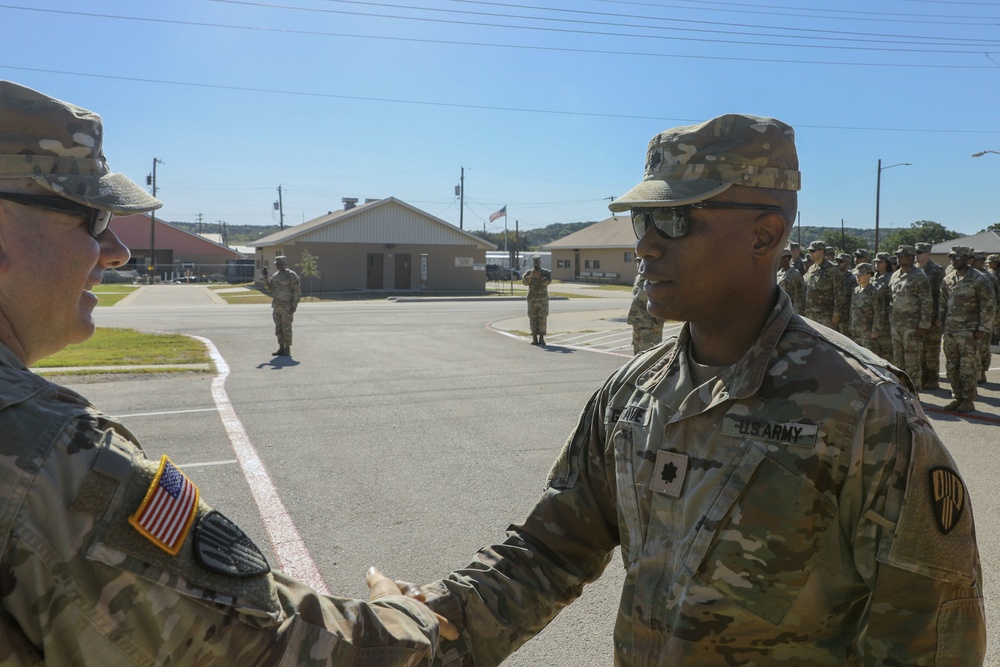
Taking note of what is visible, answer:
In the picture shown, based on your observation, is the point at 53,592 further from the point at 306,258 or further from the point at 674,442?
the point at 306,258

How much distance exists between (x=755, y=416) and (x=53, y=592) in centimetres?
162

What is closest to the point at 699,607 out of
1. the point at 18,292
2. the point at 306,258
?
the point at 18,292

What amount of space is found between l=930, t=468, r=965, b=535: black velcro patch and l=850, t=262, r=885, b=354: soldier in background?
1311 cm

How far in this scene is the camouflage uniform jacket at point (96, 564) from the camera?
1.34 meters

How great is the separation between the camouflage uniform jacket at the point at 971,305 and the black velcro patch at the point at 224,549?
11.7 metres

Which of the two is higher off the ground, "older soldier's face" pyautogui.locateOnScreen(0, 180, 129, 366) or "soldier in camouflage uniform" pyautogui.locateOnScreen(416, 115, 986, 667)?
"older soldier's face" pyautogui.locateOnScreen(0, 180, 129, 366)

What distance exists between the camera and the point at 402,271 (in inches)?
1875

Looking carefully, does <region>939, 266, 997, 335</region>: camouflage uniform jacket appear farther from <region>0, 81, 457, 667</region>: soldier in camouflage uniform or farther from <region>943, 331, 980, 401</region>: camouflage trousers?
<region>0, 81, 457, 667</region>: soldier in camouflage uniform

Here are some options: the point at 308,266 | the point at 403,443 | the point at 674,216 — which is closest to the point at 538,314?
the point at 403,443

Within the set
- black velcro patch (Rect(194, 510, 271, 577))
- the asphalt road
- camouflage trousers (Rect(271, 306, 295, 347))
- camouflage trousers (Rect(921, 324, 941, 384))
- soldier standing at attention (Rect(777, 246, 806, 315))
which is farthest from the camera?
soldier standing at attention (Rect(777, 246, 806, 315))

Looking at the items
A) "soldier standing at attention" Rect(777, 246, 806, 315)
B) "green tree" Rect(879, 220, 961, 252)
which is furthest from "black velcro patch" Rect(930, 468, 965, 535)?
"green tree" Rect(879, 220, 961, 252)

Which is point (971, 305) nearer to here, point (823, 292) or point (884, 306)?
point (884, 306)

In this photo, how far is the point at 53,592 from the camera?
1.35m

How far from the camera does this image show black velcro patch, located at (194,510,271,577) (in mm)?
1486
